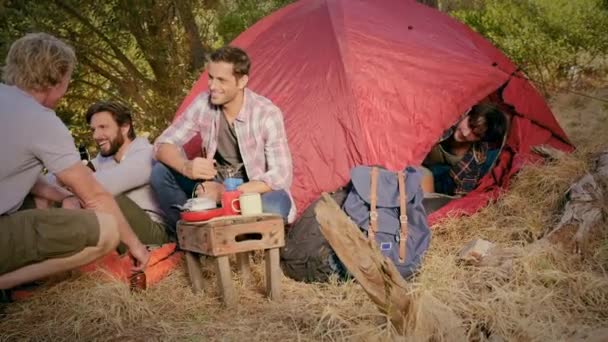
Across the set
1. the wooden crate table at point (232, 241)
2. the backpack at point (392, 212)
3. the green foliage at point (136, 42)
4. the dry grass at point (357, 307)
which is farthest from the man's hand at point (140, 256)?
the green foliage at point (136, 42)

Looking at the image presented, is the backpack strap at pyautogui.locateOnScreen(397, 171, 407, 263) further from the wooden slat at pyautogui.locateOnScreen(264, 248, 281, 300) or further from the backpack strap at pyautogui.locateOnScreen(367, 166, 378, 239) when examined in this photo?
the wooden slat at pyautogui.locateOnScreen(264, 248, 281, 300)

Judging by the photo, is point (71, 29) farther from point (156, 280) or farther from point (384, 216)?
point (384, 216)

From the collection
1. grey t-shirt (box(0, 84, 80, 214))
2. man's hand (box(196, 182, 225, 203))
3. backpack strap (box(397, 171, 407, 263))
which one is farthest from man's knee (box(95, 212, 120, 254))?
backpack strap (box(397, 171, 407, 263))

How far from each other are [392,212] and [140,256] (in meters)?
1.31

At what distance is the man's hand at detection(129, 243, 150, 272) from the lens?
323 cm

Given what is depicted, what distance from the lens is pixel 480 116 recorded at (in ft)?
13.8

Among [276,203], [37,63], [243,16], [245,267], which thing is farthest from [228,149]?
[243,16]

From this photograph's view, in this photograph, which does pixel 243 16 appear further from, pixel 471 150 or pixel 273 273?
pixel 273 273

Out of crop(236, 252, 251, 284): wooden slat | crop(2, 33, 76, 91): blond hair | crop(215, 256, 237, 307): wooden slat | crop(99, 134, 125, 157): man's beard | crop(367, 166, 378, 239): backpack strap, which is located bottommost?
crop(236, 252, 251, 284): wooden slat

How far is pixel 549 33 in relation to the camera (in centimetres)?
758

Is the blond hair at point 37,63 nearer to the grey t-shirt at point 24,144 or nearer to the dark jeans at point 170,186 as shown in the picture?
the grey t-shirt at point 24,144

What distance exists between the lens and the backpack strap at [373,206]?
326cm

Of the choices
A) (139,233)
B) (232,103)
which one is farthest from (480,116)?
(139,233)

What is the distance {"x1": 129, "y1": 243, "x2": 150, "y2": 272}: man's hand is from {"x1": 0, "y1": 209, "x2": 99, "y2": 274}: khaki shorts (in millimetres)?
346
